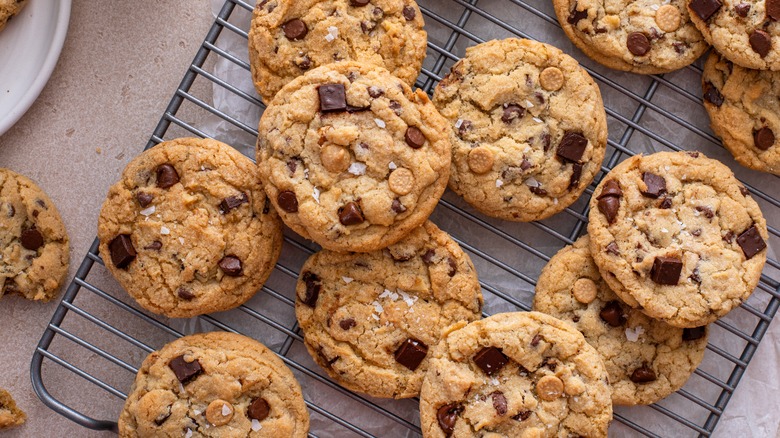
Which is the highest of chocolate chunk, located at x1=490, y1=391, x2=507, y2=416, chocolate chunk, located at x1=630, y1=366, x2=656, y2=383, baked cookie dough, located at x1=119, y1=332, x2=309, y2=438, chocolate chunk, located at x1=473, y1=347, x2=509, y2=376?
chocolate chunk, located at x1=630, y1=366, x2=656, y2=383

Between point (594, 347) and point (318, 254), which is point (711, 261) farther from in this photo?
point (318, 254)

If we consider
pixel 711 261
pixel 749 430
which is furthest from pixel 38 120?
pixel 749 430

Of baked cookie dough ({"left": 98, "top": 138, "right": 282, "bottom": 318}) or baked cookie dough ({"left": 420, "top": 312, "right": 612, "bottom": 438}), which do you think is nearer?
baked cookie dough ({"left": 420, "top": 312, "right": 612, "bottom": 438})

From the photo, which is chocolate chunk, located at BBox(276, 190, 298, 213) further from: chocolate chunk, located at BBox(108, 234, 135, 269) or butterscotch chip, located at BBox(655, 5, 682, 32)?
butterscotch chip, located at BBox(655, 5, 682, 32)

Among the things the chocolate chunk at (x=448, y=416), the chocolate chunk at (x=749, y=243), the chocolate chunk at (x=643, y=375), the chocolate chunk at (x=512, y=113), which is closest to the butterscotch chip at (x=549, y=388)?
the chocolate chunk at (x=448, y=416)

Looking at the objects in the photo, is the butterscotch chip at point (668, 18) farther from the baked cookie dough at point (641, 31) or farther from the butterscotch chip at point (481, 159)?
the butterscotch chip at point (481, 159)

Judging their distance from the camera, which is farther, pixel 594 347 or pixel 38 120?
pixel 38 120

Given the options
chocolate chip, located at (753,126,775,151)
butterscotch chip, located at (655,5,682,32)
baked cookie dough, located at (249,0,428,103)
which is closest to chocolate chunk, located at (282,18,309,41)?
baked cookie dough, located at (249,0,428,103)
